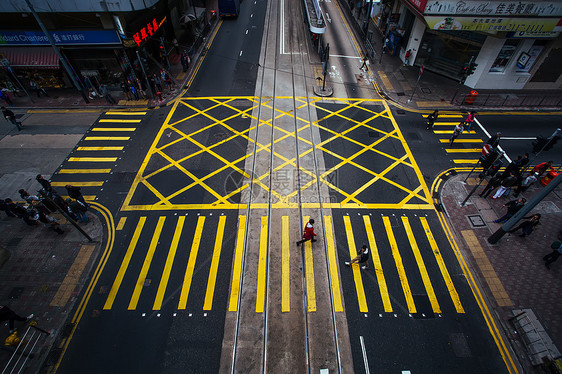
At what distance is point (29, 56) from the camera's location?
19.6 metres

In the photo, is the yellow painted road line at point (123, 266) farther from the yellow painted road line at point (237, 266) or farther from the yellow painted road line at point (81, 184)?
the yellow painted road line at point (237, 266)

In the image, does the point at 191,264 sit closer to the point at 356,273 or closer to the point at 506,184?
the point at 356,273

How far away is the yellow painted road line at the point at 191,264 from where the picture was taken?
10.6 meters

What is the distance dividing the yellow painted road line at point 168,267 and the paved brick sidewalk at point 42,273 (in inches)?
122

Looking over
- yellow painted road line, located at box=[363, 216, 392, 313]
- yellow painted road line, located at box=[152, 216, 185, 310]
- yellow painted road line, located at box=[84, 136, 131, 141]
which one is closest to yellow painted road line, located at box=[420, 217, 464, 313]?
yellow painted road line, located at box=[363, 216, 392, 313]

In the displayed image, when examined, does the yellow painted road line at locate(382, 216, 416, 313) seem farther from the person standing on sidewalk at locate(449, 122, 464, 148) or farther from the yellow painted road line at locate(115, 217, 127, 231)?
the yellow painted road line at locate(115, 217, 127, 231)

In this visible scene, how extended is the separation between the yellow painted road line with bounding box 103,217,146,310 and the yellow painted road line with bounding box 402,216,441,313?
1251 centimetres

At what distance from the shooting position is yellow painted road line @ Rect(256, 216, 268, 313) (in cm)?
1052

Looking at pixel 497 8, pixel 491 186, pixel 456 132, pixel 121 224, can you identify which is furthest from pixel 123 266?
pixel 497 8

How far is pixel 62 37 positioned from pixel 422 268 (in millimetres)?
26584

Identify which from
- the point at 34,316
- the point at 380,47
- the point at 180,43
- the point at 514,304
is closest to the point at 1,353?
the point at 34,316

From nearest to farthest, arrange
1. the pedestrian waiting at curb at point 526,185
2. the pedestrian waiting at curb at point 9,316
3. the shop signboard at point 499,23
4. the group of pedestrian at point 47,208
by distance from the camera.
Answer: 1. the pedestrian waiting at curb at point 9,316
2. the group of pedestrian at point 47,208
3. the pedestrian waiting at curb at point 526,185
4. the shop signboard at point 499,23

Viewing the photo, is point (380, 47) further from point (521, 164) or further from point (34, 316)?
point (34, 316)

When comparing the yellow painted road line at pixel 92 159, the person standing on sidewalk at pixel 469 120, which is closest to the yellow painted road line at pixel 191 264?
the yellow painted road line at pixel 92 159
